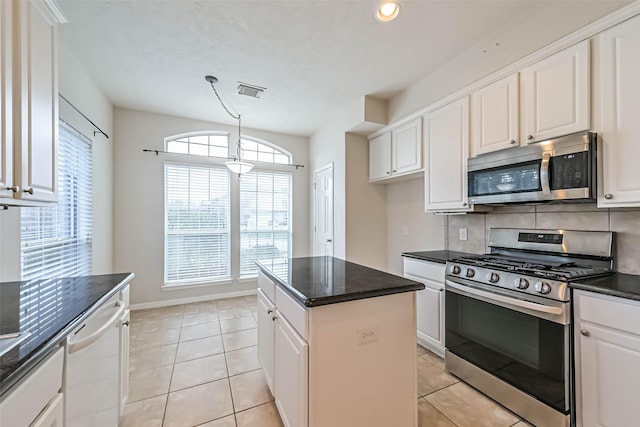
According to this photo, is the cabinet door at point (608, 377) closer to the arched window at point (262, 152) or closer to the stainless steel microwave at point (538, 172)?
the stainless steel microwave at point (538, 172)

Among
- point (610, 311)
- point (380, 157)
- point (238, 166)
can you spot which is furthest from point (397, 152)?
point (610, 311)

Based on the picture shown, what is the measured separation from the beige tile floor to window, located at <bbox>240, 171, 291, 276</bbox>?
1580 mm

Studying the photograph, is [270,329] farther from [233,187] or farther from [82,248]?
[233,187]

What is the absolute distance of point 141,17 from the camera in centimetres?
211

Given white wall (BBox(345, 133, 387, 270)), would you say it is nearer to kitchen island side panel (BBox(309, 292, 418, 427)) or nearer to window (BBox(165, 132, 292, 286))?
window (BBox(165, 132, 292, 286))

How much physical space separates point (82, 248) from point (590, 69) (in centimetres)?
467

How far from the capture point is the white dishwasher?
105cm

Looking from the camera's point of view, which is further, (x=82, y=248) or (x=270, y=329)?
(x=82, y=248)

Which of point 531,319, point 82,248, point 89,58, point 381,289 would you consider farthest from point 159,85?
point 531,319

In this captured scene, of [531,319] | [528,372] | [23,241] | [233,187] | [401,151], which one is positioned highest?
[401,151]

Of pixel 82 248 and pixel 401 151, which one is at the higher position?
pixel 401 151

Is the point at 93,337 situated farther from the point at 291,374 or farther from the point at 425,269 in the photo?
the point at 425,269

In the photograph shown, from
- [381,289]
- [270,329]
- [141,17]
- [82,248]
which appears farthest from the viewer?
[82,248]

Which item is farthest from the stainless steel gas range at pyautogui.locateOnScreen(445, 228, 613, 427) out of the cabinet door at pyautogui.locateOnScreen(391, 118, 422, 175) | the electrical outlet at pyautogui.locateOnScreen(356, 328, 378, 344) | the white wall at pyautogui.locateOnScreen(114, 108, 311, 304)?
the white wall at pyautogui.locateOnScreen(114, 108, 311, 304)
